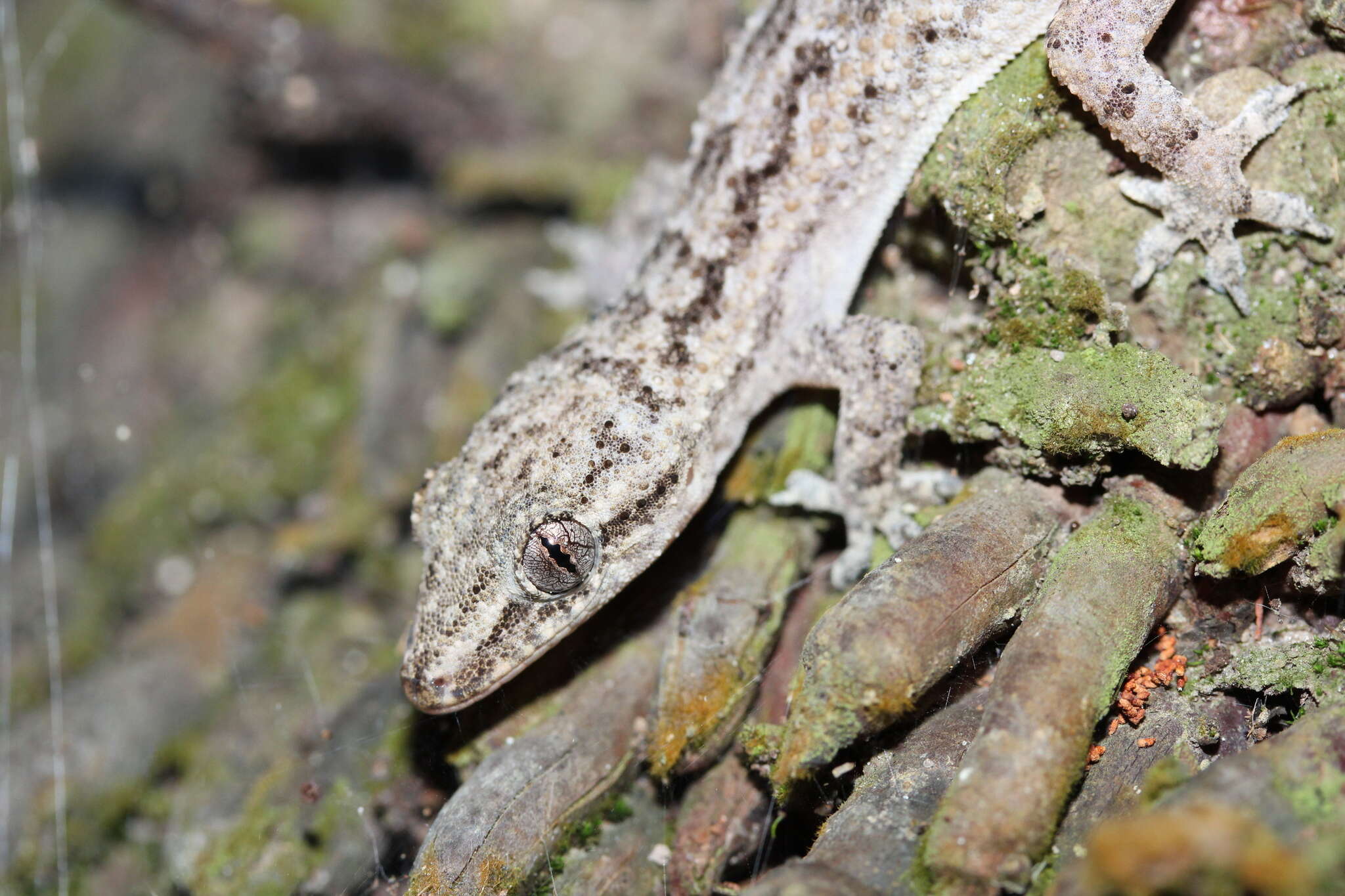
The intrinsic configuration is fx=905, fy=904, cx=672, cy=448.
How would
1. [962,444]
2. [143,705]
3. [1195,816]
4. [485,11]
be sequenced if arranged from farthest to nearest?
[485,11] < [143,705] < [962,444] < [1195,816]

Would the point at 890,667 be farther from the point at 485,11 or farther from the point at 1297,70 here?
the point at 485,11

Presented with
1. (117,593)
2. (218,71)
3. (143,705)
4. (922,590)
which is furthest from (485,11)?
(922,590)

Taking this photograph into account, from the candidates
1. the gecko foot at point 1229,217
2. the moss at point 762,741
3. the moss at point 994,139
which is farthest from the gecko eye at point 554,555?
the gecko foot at point 1229,217

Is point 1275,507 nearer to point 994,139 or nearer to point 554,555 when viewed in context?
point 994,139

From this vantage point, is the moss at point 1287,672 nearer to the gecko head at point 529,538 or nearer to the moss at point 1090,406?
the moss at point 1090,406

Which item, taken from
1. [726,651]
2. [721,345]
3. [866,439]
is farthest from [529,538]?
[866,439]

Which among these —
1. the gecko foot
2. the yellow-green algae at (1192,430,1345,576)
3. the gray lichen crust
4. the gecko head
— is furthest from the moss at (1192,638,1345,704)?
the gecko head
